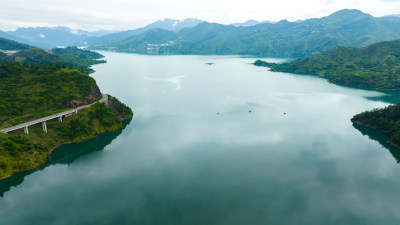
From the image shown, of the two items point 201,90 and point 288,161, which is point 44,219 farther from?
point 201,90

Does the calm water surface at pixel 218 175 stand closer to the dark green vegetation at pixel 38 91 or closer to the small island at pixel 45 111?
the small island at pixel 45 111

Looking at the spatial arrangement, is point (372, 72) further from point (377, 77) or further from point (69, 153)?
point (69, 153)

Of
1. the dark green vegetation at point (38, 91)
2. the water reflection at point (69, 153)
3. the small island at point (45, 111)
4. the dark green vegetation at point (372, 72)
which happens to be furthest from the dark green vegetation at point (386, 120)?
the dark green vegetation at point (38, 91)

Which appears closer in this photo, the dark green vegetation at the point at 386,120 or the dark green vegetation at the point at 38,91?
the dark green vegetation at the point at 38,91

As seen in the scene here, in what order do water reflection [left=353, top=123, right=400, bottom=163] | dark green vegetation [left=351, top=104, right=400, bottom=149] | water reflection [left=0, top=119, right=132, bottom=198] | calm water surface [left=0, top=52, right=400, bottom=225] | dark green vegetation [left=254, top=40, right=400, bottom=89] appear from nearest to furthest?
calm water surface [left=0, top=52, right=400, bottom=225], water reflection [left=0, top=119, right=132, bottom=198], water reflection [left=353, top=123, right=400, bottom=163], dark green vegetation [left=351, top=104, right=400, bottom=149], dark green vegetation [left=254, top=40, right=400, bottom=89]

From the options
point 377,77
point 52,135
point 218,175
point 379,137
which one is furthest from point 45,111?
point 377,77

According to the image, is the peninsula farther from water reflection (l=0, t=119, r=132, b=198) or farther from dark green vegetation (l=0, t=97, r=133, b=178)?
dark green vegetation (l=0, t=97, r=133, b=178)

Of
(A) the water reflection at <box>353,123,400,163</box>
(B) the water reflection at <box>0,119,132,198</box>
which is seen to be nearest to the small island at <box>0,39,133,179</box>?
(B) the water reflection at <box>0,119,132,198</box>
